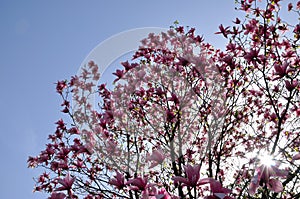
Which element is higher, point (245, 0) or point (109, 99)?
point (245, 0)

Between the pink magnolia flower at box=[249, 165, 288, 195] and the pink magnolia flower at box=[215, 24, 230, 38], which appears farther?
the pink magnolia flower at box=[215, 24, 230, 38]

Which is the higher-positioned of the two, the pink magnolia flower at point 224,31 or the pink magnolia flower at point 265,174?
the pink magnolia flower at point 224,31

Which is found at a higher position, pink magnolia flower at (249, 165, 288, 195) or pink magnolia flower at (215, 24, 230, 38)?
pink magnolia flower at (215, 24, 230, 38)

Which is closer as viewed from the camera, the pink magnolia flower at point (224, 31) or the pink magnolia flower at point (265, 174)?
the pink magnolia flower at point (265, 174)

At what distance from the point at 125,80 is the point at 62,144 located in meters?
1.61

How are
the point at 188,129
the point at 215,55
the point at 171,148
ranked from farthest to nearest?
the point at 215,55, the point at 188,129, the point at 171,148

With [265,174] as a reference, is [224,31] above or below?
above

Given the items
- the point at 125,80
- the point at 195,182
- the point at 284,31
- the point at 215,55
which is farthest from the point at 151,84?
the point at 195,182

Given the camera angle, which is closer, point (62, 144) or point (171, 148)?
point (171, 148)

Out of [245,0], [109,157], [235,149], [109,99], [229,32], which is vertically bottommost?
[109,157]

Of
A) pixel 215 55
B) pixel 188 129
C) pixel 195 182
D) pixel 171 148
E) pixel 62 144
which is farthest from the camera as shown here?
pixel 215 55

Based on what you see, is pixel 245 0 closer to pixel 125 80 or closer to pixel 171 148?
pixel 125 80

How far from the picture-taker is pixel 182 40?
5.11 meters

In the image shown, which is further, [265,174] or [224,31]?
[224,31]
